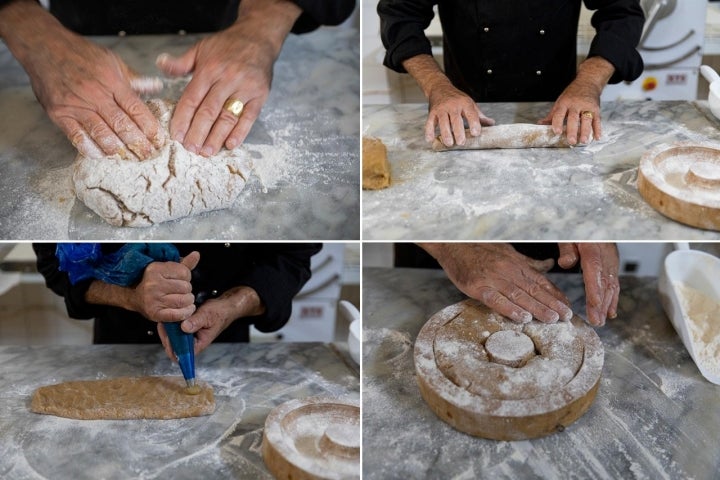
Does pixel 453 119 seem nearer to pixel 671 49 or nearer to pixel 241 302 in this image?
pixel 241 302

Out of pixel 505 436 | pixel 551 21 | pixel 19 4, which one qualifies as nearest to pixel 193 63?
pixel 19 4

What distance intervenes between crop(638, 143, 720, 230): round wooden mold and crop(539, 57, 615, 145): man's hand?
0.10m

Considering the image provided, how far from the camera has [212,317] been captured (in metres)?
1.08

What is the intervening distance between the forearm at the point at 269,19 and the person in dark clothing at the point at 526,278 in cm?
44

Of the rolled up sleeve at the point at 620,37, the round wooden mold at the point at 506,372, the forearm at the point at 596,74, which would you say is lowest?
the round wooden mold at the point at 506,372

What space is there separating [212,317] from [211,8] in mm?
681

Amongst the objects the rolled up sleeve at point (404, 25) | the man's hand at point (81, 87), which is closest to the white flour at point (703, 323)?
the rolled up sleeve at point (404, 25)

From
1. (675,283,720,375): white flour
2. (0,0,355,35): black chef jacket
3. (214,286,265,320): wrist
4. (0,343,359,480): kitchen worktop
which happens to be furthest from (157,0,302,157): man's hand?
(675,283,720,375): white flour

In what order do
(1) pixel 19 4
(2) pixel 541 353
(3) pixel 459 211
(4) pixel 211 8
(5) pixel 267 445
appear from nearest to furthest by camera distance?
(5) pixel 267 445, (2) pixel 541 353, (3) pixel 459 211, (1) pixel 19 4, (4) pixel 211 8

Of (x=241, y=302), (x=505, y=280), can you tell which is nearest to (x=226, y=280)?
(x=241, y=302)

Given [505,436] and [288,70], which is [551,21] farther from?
[505,436]

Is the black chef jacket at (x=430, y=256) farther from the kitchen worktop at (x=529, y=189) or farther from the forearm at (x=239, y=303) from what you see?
the forearm at (x=239, y=303)

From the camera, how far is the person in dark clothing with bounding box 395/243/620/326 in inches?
40.4

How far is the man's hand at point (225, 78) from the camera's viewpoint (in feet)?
3.60
